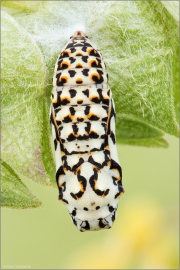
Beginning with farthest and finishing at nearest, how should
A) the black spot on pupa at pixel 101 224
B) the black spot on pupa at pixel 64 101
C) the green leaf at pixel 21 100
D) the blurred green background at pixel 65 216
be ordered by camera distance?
the blurred green background at pixel 65 216 < the black spot on pupa at pixel 101 224 < the black spot on pupa at pixel 64 101 < the green leaf at pixel 21 100

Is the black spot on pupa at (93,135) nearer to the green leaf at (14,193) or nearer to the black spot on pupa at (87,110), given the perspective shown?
the black spot on pupa at (87,110)

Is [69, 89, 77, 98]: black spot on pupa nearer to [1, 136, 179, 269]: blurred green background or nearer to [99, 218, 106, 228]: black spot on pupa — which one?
[99, 218, 106, 228]: black spot on pupa

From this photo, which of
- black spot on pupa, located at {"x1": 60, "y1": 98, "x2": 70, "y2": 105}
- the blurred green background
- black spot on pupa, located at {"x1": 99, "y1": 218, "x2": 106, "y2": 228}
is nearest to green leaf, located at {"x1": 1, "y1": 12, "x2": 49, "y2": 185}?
black spot on pupa, located at {"x1": 60, "y1": 98, "x2": 70, "y2": 105}

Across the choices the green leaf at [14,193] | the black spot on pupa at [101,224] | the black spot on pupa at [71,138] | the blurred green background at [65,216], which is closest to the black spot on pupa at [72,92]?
the black spot on pupa at [71,138]

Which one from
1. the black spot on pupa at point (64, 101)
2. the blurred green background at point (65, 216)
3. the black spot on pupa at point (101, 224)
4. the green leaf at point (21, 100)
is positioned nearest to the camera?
the green leaf at point (21, 100)

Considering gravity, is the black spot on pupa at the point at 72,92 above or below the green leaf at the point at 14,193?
above

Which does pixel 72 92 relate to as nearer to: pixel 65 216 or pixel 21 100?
pixel 21 100

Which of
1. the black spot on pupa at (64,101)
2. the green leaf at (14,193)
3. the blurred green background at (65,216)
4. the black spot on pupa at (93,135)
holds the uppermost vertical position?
the black spot on pupa at (64,101)

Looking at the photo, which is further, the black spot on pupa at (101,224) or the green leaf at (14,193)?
the black spot on pupa at (101,224)

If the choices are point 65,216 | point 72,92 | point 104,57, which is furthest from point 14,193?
point 65,216

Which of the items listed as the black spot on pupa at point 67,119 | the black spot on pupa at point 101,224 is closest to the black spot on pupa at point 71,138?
the black spot on pupa at point 67,119
